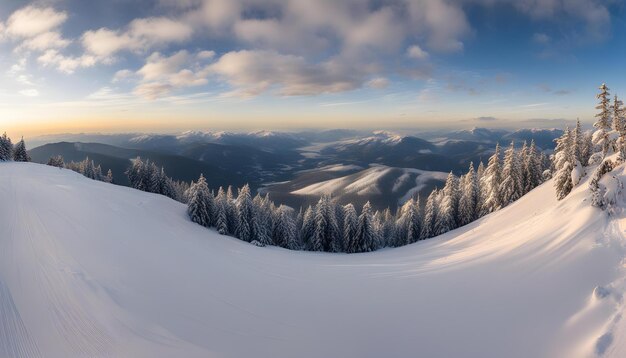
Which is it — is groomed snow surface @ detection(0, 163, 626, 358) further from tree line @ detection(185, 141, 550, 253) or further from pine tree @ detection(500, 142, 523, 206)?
pine tree @ detection(500, 142, 523, 206)

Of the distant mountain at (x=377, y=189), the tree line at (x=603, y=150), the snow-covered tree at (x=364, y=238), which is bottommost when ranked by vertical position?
the distant mountain at (x=377, y=189)

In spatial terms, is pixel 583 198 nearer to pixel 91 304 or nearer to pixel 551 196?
pixel 551 196

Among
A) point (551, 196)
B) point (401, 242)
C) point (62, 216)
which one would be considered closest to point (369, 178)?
point (401, 242)

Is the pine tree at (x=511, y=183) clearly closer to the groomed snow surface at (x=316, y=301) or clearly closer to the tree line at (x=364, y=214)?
the tree line at (x=364, y=214)

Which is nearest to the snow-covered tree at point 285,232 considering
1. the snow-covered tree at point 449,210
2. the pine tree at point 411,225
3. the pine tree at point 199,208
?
the pine tree at point 199,208

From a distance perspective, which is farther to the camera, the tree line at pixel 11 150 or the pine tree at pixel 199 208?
the tree line at pixel 11 150

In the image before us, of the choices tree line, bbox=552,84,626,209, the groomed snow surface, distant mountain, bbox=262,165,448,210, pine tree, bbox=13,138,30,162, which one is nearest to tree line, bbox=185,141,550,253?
tree line, bbox=552,84,626,209
